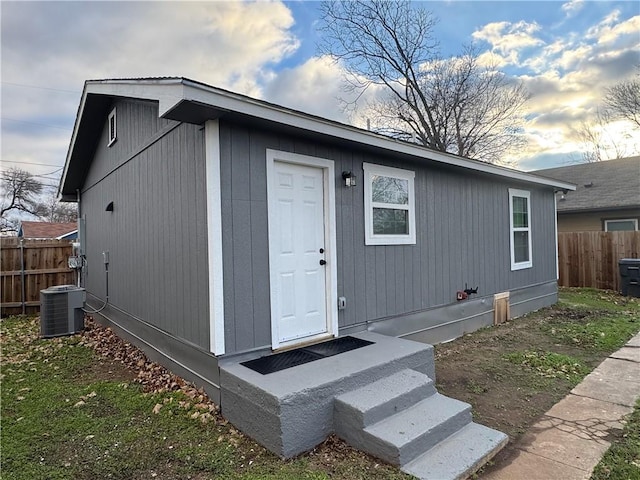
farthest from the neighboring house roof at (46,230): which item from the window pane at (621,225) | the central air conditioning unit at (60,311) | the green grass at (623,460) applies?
the window pane at (621,225)

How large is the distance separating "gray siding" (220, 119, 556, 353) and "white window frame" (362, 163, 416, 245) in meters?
0.08

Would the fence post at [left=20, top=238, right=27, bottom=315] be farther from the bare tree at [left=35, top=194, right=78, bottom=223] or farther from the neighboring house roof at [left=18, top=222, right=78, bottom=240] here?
the bare tree at [left=35, top=194, right=78, bottom=223]

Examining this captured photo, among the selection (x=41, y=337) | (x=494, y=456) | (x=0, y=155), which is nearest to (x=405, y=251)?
(x=494, y=456)

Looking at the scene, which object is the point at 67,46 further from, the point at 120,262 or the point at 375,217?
the point at 375,217

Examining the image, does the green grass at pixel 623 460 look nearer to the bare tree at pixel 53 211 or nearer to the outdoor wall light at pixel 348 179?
the outdoor wall light at pixel 348 179

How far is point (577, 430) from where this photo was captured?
2.97 meters

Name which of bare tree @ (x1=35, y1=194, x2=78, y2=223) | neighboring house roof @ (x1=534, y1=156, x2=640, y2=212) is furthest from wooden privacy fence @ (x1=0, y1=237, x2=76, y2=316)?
bare tree @ (x1=35, y1=194, x2=78, y2=223)

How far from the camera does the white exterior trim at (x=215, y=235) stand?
332 cm

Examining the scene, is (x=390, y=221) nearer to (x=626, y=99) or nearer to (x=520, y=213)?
(x=520, y=213)

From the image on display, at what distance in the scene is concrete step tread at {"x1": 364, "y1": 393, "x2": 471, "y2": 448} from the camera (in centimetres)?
254

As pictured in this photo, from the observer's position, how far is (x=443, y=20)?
16094mm

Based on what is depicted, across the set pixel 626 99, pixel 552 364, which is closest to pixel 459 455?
pixel 552 364

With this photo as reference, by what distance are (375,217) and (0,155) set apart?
25014 millimetres

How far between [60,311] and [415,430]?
6.11m
